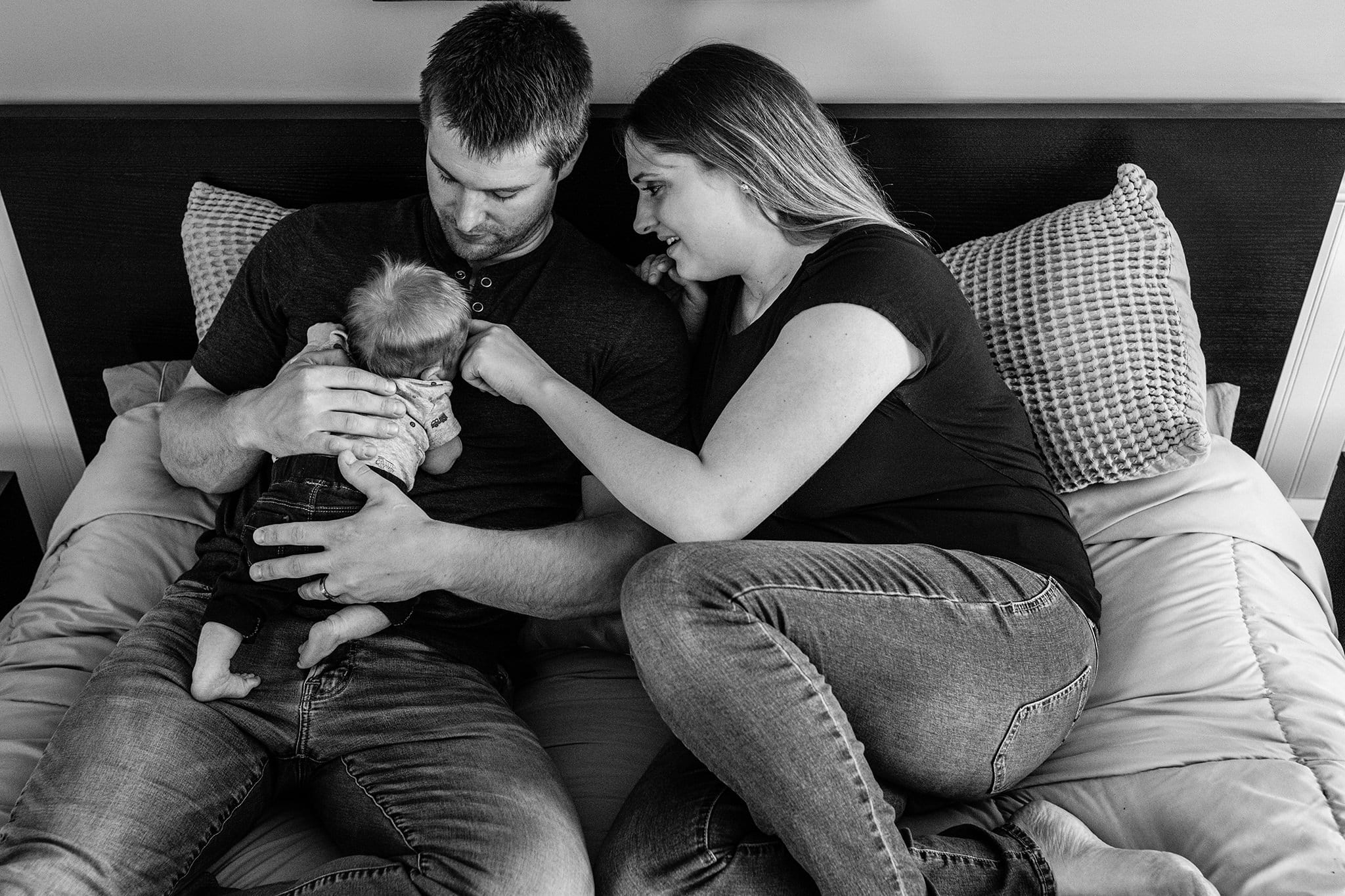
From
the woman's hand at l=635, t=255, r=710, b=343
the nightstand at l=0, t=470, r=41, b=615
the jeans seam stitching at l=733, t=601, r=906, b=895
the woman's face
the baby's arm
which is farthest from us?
the nightstand at l=0, t=470, r=41, b=615

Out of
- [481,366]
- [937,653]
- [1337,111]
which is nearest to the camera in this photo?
[937,653]

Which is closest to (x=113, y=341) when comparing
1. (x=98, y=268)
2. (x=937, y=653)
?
(x=98, y=268)

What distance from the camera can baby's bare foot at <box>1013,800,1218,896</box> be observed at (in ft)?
3.83

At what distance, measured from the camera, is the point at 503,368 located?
147 cm

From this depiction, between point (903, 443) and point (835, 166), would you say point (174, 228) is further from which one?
point (903, 443)

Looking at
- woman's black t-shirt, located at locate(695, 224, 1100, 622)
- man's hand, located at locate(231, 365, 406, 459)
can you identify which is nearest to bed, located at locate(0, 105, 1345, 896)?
woman's black t-shirt, located at locate(695, 224, 1100, 622)

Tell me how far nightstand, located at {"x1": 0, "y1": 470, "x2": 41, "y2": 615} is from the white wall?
840 millimetres

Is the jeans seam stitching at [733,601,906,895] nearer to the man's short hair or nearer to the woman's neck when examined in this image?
the woman's neck

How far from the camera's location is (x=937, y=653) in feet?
4.08

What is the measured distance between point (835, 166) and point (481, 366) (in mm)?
595

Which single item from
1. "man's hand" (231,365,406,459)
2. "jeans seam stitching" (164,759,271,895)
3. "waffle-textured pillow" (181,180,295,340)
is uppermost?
"waffle-textured pillow" (181,180,295,340)

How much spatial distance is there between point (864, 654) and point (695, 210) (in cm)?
66

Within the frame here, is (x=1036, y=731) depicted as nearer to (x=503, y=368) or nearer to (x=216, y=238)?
(x=503, y=368)

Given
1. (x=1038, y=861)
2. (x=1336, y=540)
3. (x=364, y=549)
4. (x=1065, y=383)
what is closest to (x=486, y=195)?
(x=364, y=549)
